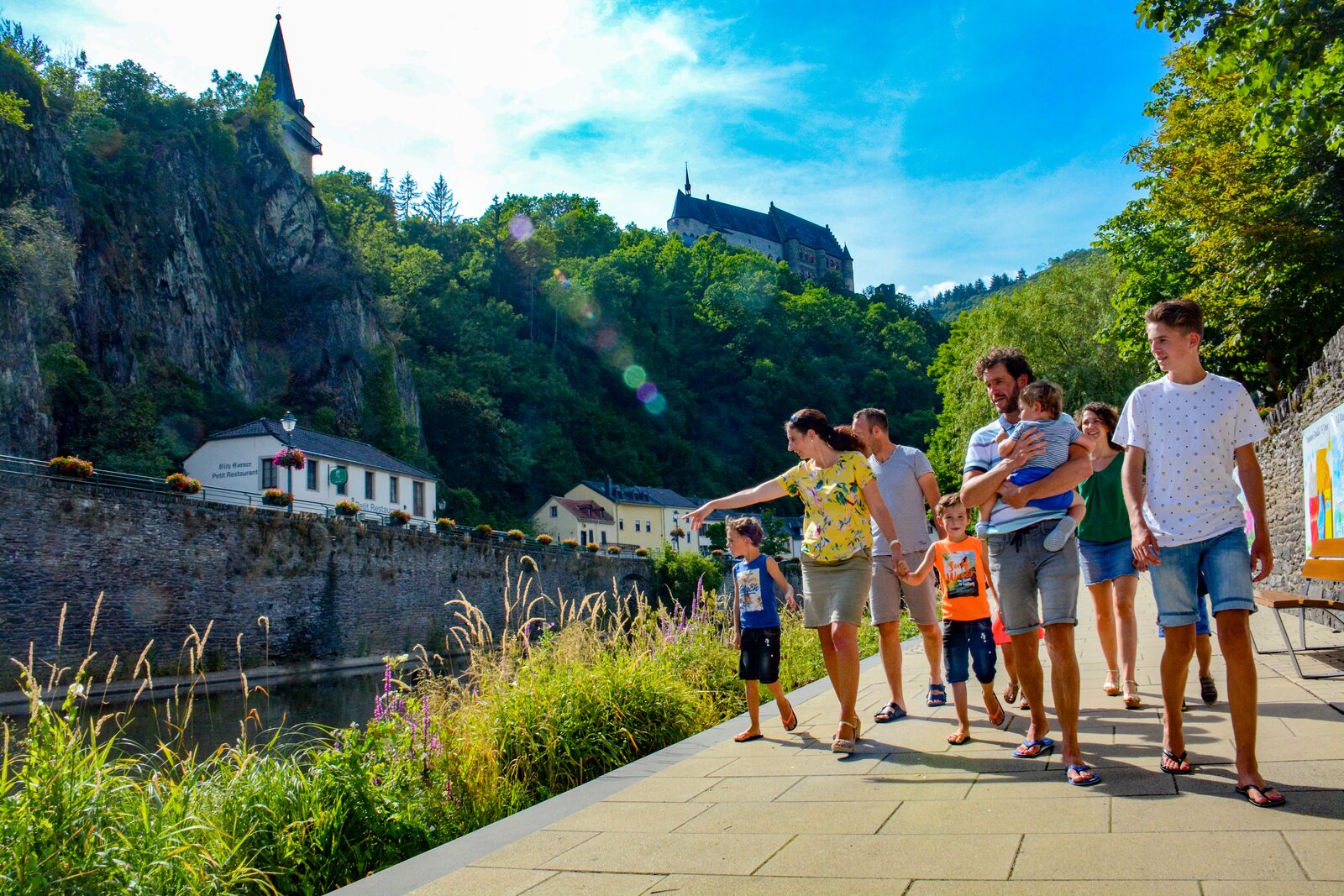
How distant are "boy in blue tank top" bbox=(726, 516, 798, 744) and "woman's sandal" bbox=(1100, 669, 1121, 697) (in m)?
1.98

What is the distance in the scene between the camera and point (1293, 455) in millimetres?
11680

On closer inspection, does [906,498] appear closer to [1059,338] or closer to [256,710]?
[256,710]

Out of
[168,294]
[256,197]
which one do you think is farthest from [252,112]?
[168,294]

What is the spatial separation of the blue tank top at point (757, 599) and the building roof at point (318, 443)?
31.5 meters

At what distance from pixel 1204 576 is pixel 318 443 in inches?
1451

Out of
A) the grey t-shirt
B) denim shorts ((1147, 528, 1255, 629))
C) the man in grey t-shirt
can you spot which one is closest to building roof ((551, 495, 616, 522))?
the man in grey t-shirt

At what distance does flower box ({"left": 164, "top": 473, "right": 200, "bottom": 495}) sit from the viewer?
22198 millimetres

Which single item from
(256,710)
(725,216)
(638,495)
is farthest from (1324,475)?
(725,216)

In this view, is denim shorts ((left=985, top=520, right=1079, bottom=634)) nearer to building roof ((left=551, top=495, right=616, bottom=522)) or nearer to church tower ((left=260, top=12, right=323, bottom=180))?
building roof ((left=551, top=495, right=616, bottom=522))

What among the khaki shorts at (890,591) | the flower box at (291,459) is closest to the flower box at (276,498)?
the flower box at (291,459)

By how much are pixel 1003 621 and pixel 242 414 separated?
136ft

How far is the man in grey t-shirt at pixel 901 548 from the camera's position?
5680 mm

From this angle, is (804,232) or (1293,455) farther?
(804,232)

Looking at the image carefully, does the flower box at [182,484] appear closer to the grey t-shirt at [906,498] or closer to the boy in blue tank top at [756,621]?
the boy in blue tank top at [756,621]
